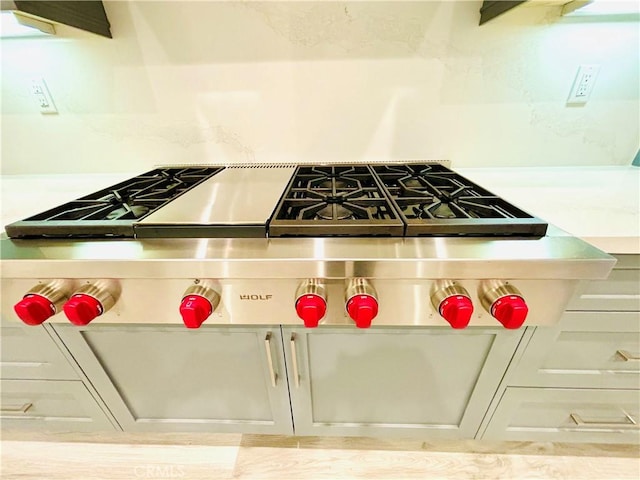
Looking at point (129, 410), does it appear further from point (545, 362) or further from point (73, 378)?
point (545, 362)

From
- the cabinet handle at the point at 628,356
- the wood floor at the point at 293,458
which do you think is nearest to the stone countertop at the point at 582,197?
the cabinet handle at the point at 628,356

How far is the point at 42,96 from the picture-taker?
3.28ft

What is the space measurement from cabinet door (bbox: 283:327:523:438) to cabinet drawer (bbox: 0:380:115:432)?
645mm

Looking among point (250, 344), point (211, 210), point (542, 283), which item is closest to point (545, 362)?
point (542, 283)

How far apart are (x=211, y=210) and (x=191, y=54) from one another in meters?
0.72

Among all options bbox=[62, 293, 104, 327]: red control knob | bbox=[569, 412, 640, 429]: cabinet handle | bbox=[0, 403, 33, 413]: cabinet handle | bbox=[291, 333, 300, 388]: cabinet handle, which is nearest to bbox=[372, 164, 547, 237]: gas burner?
bbox=[291, 333, 300, 388]: cabinet handle

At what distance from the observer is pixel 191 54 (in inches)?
37.6

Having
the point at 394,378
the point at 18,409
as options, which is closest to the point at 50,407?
→ the point at 18,409

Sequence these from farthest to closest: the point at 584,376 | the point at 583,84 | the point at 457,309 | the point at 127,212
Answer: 1. the point at 583,84
2. the point at 584,376
3. the point at 127,212
4. the point at 457,309

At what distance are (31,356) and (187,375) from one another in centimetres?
42

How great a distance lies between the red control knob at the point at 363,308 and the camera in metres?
0.43

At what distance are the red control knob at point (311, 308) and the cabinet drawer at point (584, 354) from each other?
558mm

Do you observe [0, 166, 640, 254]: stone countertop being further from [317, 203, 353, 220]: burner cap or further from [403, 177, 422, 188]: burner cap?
[317, 203, 353, 220]: burner cap

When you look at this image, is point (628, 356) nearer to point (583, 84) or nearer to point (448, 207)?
point (448, 207)
